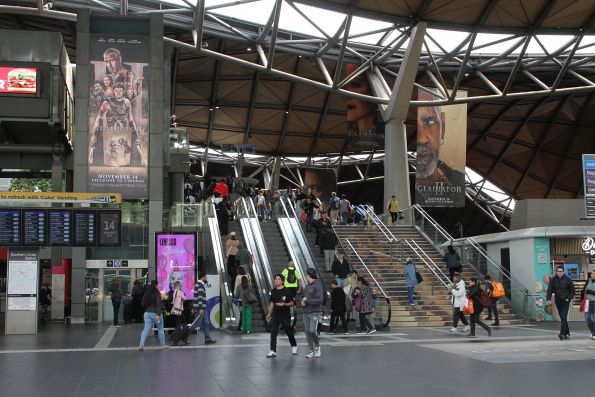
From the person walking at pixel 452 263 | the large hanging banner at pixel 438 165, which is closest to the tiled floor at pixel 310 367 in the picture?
the person walking at pixel 452 263

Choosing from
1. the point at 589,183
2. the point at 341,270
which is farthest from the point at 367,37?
the point at 341,270

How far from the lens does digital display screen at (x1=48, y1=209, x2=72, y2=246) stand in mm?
19578

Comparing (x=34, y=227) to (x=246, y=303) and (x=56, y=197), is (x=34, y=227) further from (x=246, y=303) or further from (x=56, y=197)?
(x=246, y=303)

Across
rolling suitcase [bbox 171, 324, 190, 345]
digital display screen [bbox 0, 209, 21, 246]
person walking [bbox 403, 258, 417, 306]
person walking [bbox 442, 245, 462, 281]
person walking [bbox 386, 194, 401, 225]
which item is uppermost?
person walking [bbox 386, 194, 401, 225]

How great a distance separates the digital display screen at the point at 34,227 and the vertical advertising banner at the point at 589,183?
1673cm

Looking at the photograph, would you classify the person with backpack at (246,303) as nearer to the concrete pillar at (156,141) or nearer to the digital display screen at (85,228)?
the digital display screen at (85,228)

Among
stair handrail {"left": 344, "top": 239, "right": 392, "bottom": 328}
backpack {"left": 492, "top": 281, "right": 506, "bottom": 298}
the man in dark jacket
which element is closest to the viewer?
the man in dark jacket

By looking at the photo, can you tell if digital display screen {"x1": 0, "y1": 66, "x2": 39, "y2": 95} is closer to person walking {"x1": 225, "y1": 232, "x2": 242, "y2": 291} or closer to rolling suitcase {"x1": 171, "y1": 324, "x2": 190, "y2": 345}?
person walking {"x1": 225, "y1": 232, "x2": 242, "y2": 291}

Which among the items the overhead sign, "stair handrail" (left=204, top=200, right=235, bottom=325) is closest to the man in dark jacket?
"stair handrail" (left=204, top=200, right=235, bottom=325)

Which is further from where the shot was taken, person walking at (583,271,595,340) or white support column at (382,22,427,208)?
white support column at (382,22,427,208)

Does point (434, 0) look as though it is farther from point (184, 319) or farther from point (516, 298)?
point (184, 319)

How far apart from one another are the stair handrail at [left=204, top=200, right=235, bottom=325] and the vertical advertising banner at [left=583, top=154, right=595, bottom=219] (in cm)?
1188

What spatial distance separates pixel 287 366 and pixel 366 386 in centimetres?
246

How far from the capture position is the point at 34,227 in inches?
762
